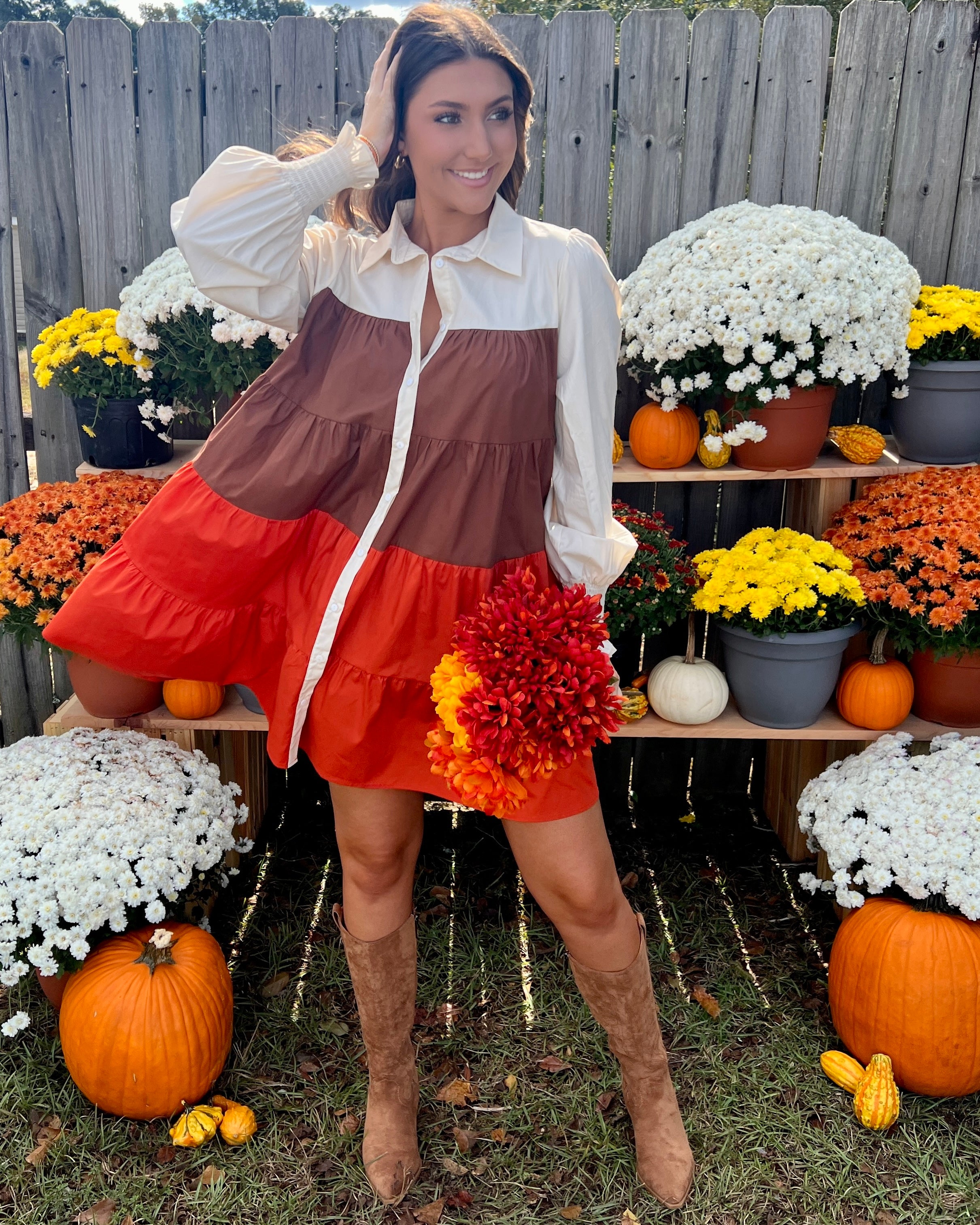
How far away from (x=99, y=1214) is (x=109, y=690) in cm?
122

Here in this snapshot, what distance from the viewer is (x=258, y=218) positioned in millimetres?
1735

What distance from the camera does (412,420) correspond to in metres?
1.79

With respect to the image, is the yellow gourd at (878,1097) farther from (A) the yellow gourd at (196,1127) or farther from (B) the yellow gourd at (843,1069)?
(A) the yellow gourd at (196,1127)

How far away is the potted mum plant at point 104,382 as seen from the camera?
2777mm

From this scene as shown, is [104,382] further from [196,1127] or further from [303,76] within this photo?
[196,1127]

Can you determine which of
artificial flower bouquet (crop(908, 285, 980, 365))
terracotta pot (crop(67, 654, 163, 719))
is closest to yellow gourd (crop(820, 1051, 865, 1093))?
artificial flower bouquet (crop(908, 285, 980, 365))

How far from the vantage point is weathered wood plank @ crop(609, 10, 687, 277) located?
285cm

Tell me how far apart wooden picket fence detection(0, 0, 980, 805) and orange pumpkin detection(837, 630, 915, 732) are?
61 cm

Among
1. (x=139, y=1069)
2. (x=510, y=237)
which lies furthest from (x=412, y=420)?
(x=139, y=1069)

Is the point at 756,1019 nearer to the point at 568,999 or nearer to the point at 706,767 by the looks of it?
the point at 568,999

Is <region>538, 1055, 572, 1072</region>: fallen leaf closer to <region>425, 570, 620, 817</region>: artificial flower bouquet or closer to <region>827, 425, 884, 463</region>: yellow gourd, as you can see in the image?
<region>425, 570, 620, 817</region>: artificial flower bouquet

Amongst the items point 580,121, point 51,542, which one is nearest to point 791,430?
point 580,121

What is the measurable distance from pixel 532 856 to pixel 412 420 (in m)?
0.82

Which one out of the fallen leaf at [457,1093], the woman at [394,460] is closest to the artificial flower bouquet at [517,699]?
the woman at [394,460]
